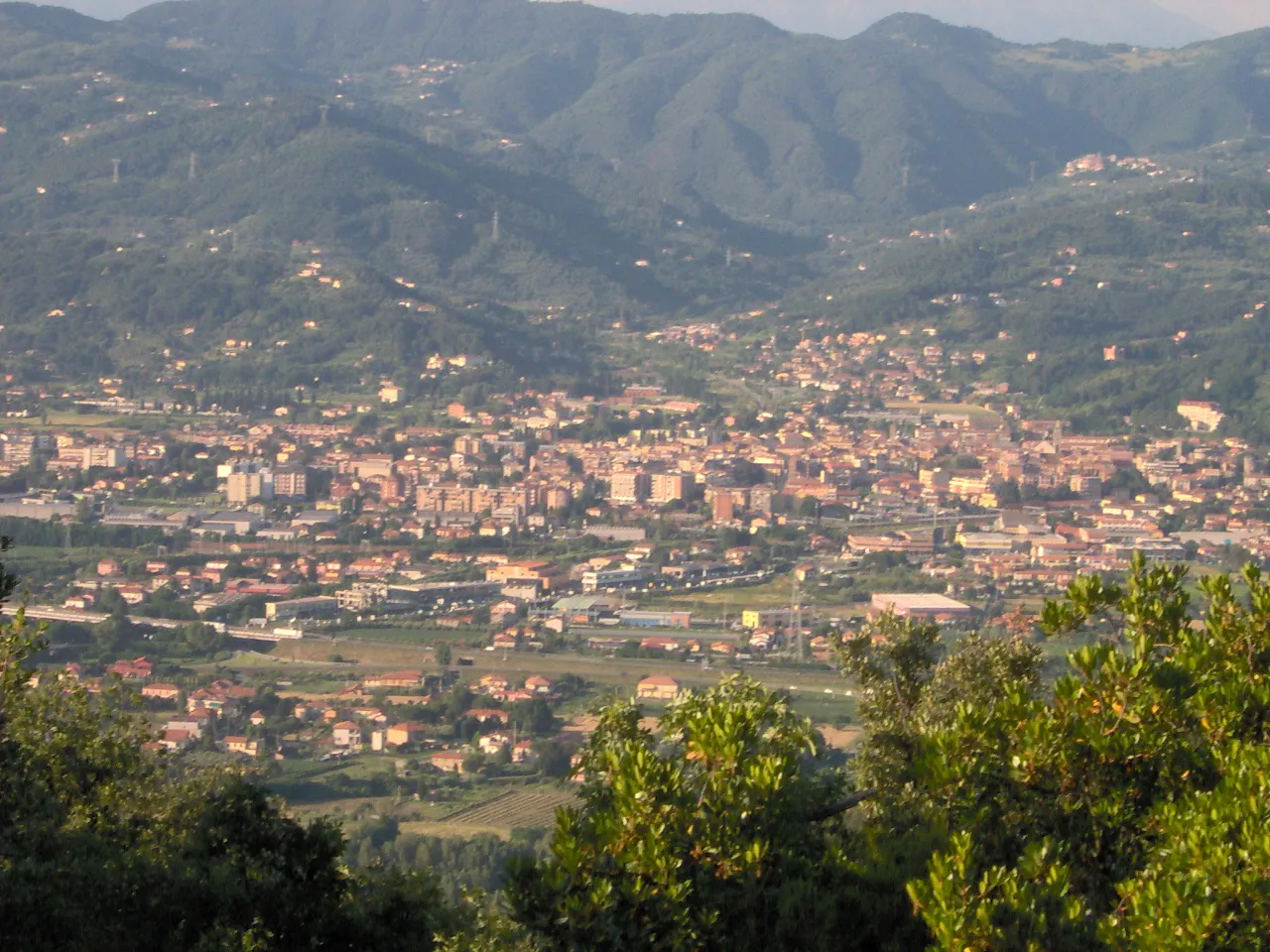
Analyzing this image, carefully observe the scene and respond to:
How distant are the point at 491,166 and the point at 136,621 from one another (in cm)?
7070

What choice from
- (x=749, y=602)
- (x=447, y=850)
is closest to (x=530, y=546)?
(x=749, y=602)

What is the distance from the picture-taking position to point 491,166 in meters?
94.6

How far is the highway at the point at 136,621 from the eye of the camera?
83.4 feet

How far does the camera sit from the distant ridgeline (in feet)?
189

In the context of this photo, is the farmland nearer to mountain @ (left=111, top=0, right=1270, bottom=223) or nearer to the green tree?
the green tree

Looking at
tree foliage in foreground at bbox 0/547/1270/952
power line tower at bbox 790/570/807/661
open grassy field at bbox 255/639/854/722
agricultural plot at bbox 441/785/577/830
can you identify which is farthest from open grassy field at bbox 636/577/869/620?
tree foliage in foreground at bbox 0/547/1270/952

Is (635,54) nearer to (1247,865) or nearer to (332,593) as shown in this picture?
(332,593)

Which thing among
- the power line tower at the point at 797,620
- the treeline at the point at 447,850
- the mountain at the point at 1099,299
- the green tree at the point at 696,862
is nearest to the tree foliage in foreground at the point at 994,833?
the green tree at the point at 696,862

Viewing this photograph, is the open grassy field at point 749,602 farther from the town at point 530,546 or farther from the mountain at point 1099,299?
the mountain at point 1099,299

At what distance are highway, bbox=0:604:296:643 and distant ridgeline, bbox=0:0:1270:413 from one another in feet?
82.3

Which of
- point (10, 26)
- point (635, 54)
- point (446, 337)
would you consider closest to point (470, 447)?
point (446, 337)

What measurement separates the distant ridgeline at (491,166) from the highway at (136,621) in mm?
25096

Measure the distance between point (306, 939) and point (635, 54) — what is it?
14725cm

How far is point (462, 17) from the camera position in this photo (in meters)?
155
